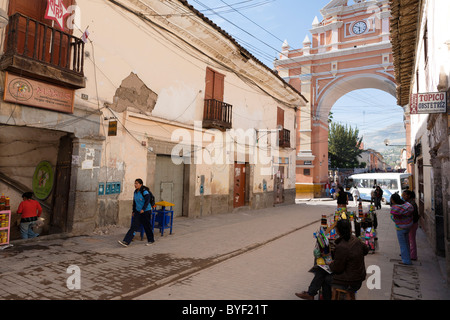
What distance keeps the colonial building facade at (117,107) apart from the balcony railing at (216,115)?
0.15 ft

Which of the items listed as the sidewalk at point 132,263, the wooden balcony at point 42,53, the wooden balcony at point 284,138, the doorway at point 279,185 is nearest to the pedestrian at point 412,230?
the sidewalk at point 132,263

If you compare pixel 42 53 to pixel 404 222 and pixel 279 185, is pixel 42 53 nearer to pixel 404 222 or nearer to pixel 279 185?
pixel 404 222

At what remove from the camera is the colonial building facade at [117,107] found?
22.2 ft

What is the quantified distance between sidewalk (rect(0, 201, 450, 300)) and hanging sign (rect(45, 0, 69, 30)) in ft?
16.8

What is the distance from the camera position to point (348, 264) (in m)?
3.70

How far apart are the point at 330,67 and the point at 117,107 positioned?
2338cm

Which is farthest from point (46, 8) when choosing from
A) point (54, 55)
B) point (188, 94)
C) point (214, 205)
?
point (214, 205)

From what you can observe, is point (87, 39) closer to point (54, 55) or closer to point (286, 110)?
point (54, 55)

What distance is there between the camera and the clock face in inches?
1008

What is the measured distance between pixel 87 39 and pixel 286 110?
15.1m

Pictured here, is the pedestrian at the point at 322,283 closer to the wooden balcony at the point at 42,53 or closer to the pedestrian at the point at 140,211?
the pedestrian at the point at 140,211

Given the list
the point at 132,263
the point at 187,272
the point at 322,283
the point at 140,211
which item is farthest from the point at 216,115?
the point at 322,283

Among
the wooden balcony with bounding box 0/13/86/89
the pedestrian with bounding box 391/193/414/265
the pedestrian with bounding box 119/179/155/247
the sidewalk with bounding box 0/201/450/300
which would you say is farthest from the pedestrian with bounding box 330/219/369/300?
the wooden balcony with bounding box 0/13/86/89
